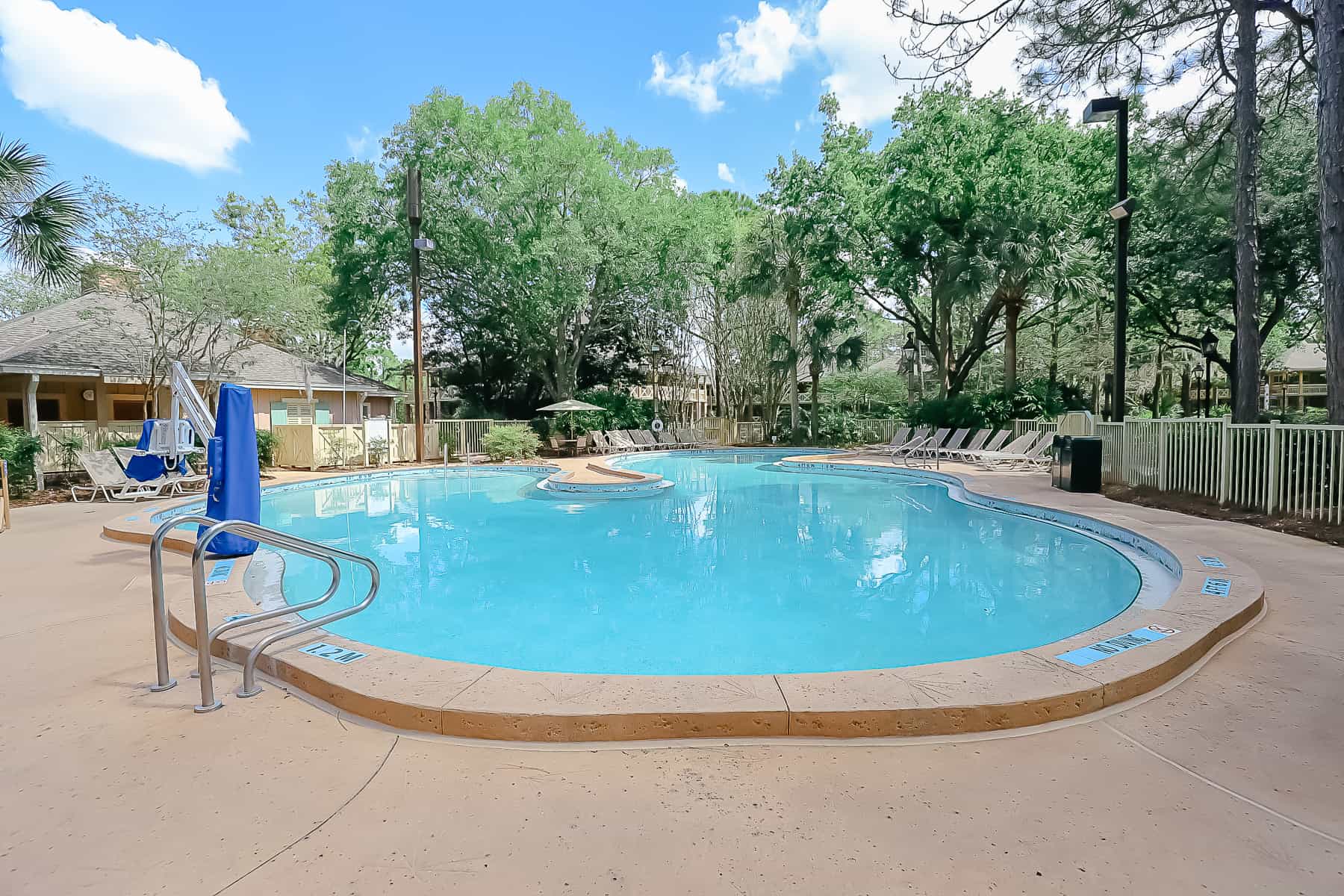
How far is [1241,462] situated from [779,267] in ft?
51.5

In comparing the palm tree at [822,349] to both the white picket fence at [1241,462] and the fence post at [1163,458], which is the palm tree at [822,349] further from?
the fence post at [1163,458]

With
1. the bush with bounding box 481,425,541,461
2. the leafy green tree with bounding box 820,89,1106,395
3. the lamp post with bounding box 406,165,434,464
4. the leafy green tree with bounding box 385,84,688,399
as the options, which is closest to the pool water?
the lamp post with bounding box 406,165,434,464

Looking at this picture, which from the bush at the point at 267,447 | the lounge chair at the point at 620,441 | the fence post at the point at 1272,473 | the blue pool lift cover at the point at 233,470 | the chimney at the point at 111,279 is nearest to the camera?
the blue pool lift cover at the point at 233,470

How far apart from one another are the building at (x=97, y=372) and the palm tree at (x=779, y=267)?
46.4 ft

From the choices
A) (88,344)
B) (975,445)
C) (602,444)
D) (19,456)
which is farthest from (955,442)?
(88,344)

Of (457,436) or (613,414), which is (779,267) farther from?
(457,436)

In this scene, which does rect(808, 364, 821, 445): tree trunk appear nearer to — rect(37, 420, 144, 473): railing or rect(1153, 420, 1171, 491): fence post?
rect(1153, 420, 1171, 491): fence post

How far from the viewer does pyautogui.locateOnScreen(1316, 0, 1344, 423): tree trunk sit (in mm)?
7656

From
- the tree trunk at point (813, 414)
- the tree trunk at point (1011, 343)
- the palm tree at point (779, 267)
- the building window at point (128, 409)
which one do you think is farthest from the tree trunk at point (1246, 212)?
the building window at point (128, 409)

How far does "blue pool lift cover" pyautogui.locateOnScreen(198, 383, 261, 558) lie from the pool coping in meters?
2.84

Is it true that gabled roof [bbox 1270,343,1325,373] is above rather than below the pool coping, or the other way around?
above

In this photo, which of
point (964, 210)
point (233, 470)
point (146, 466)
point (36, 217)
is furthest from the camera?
point (964, 210)

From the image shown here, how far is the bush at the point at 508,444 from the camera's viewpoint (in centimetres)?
1809

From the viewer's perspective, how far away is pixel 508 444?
715 inches
